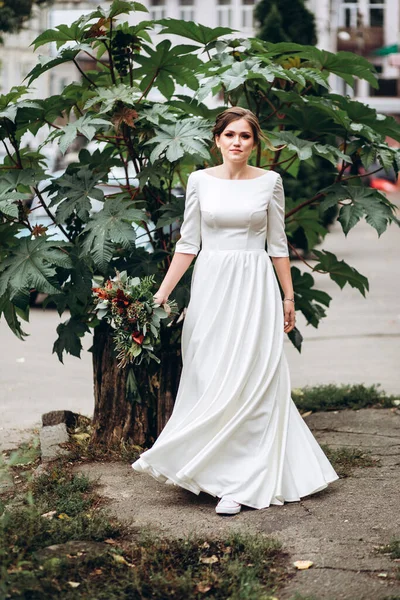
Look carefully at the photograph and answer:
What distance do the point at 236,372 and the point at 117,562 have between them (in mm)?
1308

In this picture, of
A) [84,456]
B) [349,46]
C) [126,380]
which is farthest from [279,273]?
[349,46]

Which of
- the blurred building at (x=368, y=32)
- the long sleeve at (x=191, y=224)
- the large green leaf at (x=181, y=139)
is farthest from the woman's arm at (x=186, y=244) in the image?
the blurred building at (x=368, y=32)

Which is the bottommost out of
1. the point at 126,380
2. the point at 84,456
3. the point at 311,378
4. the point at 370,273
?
the point at 370,273

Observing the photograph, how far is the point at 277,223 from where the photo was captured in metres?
5.05

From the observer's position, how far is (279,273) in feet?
16.9

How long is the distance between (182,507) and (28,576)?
1.35 meters

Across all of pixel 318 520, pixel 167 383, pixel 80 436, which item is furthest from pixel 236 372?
pixel 80 436

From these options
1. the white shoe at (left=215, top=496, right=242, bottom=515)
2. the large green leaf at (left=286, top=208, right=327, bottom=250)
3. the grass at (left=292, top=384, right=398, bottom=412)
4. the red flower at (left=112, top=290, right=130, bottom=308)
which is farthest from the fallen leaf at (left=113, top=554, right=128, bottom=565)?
the grass at (left=292, top=384, right=398, bottom=412)

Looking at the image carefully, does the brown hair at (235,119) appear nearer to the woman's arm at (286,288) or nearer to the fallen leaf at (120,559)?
the woman's arm at (286,288)

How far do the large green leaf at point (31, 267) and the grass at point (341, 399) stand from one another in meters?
2.64

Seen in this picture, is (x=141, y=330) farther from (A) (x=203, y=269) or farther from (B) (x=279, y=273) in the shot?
(B) (x=279, y=273)

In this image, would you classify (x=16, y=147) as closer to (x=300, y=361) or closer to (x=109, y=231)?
(x=109, y=231)

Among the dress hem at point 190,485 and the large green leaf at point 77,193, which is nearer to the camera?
the dress hem at point 190,485

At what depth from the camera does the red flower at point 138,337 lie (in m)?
5.07
